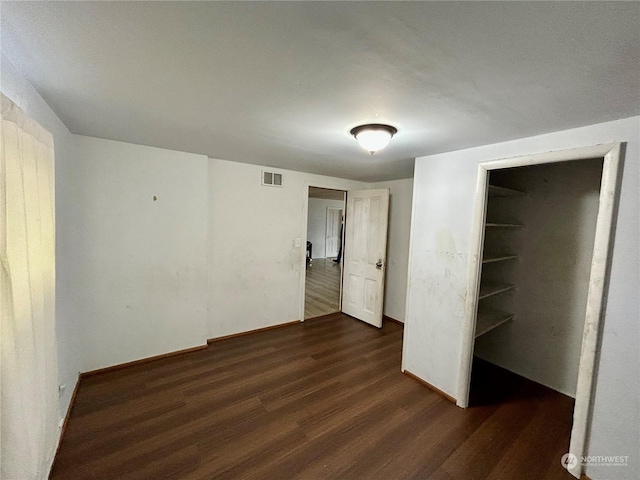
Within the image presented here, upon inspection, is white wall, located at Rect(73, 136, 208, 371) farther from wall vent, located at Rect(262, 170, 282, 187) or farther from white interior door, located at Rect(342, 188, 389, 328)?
white interior door, located at Rect(342, 188, 389, 328)

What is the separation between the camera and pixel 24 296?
102 centimetres

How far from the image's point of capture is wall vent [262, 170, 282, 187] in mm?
3412

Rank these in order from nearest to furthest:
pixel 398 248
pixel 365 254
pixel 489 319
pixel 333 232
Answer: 1. pixel 489 319
2. pixel 365 254
3. pixel 398 248
4. pixel 333 232

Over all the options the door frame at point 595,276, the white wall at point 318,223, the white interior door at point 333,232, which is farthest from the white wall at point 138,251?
the white interior door at point 333,232

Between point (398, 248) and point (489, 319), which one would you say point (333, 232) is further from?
point (489, 319)

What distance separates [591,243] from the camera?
90.7 inches

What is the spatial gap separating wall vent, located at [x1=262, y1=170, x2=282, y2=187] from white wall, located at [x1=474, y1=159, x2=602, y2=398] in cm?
267

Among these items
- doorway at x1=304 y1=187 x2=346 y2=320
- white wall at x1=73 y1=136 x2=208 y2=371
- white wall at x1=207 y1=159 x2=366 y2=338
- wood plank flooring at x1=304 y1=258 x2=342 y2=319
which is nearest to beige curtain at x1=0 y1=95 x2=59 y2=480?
white wall at x1=73 y1=136 x2=208 y2=371

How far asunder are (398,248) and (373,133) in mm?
2727

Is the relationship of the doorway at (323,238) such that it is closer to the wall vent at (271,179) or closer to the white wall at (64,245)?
the wall vent at (271,179)

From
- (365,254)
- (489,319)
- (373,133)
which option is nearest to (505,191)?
(489,319)

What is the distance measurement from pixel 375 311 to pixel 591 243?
2.49 metres

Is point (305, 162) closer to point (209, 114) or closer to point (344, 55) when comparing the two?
point (209, 114)

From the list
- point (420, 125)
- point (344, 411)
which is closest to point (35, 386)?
point (344, 411)
